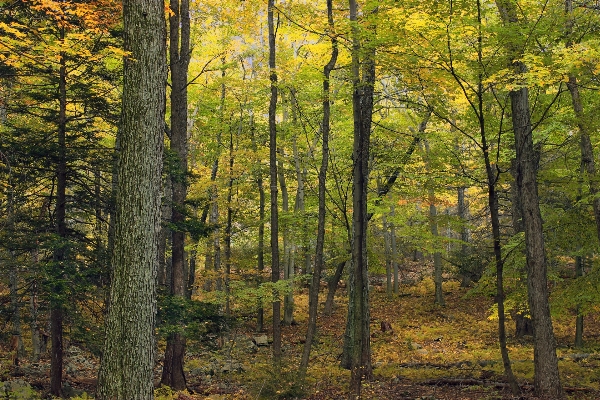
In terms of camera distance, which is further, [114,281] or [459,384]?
[459,384]

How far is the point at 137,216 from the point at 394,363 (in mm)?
10613

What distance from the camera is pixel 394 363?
45.5ft

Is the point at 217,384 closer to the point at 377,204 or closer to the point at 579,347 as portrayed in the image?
the point at 377,204

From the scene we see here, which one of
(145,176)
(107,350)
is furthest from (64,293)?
(145,176)

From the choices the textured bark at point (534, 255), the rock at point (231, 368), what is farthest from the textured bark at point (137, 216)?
the rock at point (231, 368)

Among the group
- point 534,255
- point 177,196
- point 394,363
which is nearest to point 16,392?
point 177,196

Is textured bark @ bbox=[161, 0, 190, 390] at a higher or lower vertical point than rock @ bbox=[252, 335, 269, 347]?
higher

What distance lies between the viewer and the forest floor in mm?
9625

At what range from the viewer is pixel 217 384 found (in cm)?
1176

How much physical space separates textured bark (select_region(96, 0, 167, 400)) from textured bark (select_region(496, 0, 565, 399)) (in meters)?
6.24

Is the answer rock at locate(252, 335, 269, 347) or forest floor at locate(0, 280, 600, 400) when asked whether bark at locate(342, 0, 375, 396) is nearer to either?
forest floor at locate(0, 280, 600, 400)

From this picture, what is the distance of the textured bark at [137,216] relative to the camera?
546 cm

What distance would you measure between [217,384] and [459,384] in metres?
5.82

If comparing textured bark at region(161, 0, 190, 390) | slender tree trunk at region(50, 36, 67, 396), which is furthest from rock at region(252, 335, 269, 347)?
slender tree trunk at region(50, 36, 67, 396)
